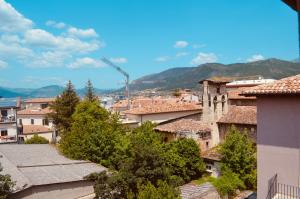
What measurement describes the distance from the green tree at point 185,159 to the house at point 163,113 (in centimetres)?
1091

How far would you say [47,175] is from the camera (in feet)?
80.8

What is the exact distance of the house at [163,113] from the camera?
43156 millimetres

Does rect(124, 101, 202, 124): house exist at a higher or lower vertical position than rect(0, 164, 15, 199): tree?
higher

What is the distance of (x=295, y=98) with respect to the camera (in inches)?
513

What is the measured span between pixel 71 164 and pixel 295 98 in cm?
2058

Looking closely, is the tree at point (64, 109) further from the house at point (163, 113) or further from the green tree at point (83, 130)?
the house at point (163, 113)

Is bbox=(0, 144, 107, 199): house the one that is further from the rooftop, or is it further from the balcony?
the balcony

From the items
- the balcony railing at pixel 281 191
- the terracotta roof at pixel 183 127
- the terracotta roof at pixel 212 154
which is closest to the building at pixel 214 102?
the terracotta roof at pixel 183 127

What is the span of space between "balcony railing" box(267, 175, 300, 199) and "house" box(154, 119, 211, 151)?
21619mm

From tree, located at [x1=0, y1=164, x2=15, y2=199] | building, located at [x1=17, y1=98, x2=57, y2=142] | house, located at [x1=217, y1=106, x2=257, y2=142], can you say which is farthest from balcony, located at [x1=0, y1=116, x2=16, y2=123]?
tree, located at [x1=0, y1=164, x2=15, y2=199]

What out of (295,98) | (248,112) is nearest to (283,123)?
(295,98)

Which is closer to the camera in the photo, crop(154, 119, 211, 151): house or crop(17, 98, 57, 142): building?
crop(154, 119, 211, 151): house

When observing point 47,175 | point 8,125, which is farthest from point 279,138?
point 8,125

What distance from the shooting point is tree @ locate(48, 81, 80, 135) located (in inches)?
1877
